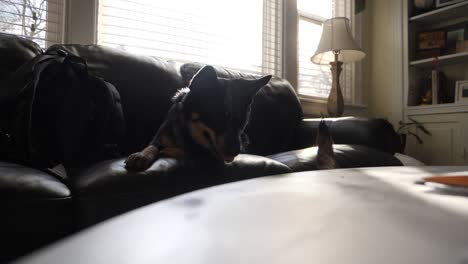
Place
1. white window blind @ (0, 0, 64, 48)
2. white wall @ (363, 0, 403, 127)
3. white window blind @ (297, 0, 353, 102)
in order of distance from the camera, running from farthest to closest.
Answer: white wall @ (363, 0, 403, 127)
white window blind @ (297, 0, 353, 102)
white window blind @ (0, 0, 64, 48)

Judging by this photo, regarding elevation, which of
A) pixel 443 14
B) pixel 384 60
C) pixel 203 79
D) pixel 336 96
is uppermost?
pixel 443 14

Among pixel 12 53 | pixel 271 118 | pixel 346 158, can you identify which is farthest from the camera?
pixel 271 118

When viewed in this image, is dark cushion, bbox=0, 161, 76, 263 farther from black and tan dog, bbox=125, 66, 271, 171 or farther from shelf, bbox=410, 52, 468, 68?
shelf, bbox=410, 52, 468, 68

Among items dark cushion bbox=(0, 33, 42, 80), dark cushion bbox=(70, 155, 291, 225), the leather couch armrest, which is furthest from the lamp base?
dark cushion bbox=(0, 33, 42, 80)

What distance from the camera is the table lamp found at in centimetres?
262

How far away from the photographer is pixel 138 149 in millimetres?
1604

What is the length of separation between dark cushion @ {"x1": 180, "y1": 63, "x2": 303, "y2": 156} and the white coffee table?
5.23ft

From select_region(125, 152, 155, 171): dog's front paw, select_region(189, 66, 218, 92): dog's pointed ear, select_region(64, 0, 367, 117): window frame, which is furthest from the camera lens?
select_region(64, 0, 367, 117): window frame

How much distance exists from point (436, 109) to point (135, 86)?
2607 mm

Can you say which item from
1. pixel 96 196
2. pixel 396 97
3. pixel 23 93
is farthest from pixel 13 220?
pixel 396 97

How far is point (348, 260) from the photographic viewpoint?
0.21 m

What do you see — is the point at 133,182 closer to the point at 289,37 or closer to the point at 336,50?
the point at 336,50

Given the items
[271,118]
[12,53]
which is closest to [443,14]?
[271,118]

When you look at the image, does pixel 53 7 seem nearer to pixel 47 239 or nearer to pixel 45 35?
pixel 45 35
